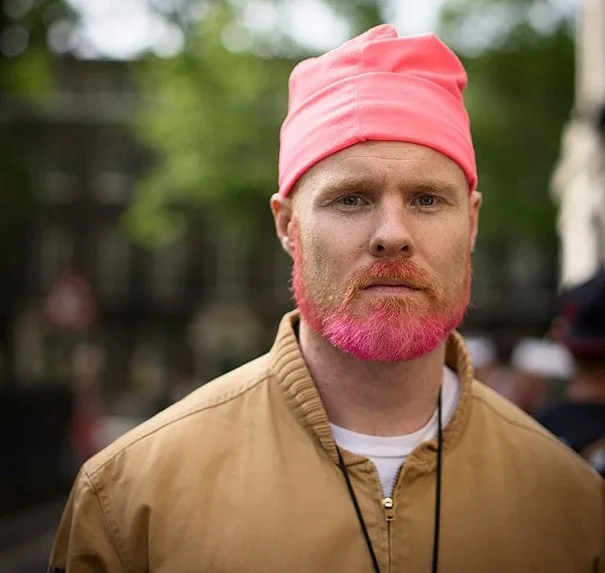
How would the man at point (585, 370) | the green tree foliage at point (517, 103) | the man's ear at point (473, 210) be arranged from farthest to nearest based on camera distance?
the green tree foliage at point (517, 103) → the man at point (585, 370) → the man's ear at point (473, 210)

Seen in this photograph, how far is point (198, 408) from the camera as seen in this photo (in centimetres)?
264

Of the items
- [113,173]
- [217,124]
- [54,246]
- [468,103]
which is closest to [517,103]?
[468,103]

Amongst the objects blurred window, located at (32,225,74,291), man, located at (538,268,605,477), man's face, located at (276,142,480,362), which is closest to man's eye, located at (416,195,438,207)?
man's face, located at (276,142,480,362)

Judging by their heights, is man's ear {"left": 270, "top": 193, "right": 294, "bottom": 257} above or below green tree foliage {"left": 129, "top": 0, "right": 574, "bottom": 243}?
below

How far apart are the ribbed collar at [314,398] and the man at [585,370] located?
51.7 inches

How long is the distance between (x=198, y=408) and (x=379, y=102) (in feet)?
2.87

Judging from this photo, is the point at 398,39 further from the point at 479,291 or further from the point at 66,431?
the point at 479,291

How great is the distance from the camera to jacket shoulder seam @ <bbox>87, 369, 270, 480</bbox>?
253cm

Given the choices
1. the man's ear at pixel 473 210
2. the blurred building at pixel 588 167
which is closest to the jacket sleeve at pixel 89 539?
the man's ear at pixel 473 210

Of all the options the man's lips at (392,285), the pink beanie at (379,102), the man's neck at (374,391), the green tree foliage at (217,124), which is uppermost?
the green tree foliage at (217,124)

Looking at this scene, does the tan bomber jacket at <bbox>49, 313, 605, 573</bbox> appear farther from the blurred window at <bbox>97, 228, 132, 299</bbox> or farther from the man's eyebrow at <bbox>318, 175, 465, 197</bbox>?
the blurred window at <bbox>97, 228, 132, 299</bbox>

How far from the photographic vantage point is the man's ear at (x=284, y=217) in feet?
8.77

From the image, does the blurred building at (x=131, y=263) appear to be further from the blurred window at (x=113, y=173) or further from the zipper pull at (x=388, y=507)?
the zipper pull at (x=388, y=507)

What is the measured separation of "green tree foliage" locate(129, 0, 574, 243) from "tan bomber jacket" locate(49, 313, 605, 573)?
24165 millimetres
